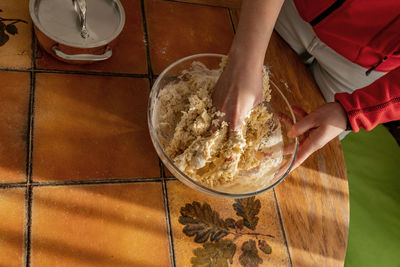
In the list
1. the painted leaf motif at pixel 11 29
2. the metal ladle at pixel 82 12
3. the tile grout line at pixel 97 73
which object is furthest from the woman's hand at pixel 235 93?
the painted leaf motif at pixel 11 29

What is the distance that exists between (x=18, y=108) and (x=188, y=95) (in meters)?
0.39

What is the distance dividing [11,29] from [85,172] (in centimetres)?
43

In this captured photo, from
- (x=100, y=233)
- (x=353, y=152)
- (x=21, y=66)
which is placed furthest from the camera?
(x=353, y=152)

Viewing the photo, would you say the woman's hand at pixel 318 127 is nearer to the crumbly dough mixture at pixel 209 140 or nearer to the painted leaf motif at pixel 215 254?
A: the crumbly dough mixture at pixel 209 140

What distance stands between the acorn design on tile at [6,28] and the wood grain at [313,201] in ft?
2.41

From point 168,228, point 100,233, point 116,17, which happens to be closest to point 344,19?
point 116,17

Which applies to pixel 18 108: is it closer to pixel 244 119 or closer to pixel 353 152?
pixel 244 119

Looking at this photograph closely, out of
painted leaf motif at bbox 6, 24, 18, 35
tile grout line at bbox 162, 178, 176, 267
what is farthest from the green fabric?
painted leaf motif at bbox 6, 24, 18, 35

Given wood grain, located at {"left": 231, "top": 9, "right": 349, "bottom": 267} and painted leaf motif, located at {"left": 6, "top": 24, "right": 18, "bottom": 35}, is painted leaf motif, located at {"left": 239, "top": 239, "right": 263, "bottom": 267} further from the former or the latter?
painted leaf motif, located at {"left": 6, "top": 24, "right": 18, "bottom": 35}

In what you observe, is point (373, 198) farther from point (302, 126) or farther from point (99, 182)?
point (99, 182)

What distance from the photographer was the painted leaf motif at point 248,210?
2.45 ft

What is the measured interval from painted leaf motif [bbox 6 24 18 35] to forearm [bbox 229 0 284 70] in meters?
0.55

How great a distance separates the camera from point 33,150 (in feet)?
2.13

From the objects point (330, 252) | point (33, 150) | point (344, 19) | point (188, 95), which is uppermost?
point (344, 19)
